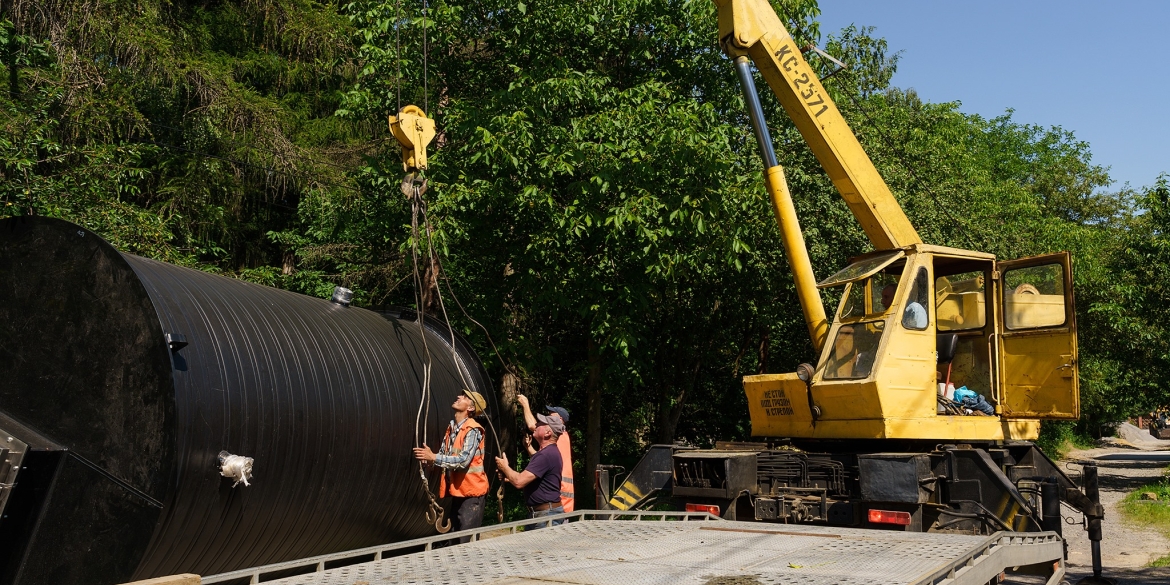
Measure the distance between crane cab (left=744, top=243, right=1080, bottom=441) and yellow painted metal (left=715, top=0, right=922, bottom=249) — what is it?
0.67 m

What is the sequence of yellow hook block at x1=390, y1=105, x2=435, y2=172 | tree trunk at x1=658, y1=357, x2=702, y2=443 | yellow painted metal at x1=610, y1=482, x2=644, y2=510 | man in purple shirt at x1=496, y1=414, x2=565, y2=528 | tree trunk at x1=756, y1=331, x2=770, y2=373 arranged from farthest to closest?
tree trunk at x1=658, y1=357, x2=702, y2=443 → tree trunk at x1=756, y1=331, x2=770, y2=373 → yellow painted metal at x1=610, y1=482, x2=644, y2=510 → yellow hook block at x1=390, y1=105, x2=435, y2=172 → man in purple shirt at x1=496, y1=414, x2=565, y2=528

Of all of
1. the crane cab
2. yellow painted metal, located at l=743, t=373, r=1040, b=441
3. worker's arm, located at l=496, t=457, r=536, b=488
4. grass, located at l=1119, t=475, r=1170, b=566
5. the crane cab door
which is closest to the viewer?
worker's arm, located at l=496, t=457, r=536, b=488

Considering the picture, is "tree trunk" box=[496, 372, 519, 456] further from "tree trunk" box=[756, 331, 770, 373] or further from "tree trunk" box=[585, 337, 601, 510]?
"tree trunk" box=[756, 331, 770, 373]

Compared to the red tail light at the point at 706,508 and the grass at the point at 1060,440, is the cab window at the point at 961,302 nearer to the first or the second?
the red tail light at the point at 706,508

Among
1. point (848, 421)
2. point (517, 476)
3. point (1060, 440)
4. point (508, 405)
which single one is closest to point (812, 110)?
point (848, 421)

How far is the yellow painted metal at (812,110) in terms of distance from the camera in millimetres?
11203

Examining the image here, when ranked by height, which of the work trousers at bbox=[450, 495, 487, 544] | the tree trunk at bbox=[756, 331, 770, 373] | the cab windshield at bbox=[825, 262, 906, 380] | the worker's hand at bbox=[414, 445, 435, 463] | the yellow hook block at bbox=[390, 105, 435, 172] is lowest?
the work trousers at bbox=[450, 495, 487, 544]

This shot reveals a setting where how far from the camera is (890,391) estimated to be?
31.7 ft

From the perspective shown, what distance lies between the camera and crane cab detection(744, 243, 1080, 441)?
983cm

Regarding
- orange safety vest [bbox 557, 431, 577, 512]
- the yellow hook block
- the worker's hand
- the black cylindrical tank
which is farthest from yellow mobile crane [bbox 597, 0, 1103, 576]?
the yellow hook block

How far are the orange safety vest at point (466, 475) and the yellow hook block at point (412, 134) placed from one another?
243 cm

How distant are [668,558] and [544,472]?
9.75ft

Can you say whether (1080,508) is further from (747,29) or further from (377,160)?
(377,160)

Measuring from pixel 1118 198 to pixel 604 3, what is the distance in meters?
44.2
